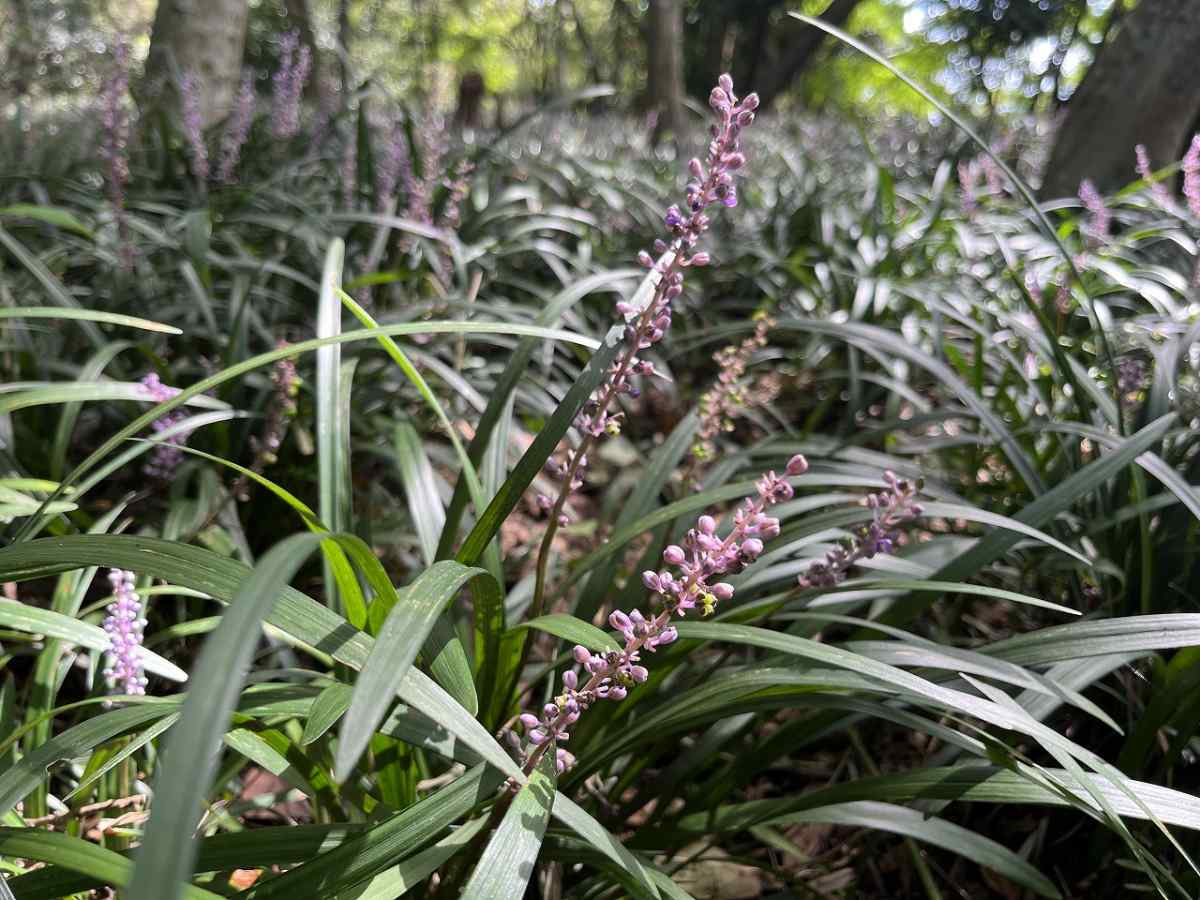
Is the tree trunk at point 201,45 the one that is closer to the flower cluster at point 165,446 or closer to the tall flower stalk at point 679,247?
the flower cluster at point 165,446

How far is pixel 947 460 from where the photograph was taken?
256 cm

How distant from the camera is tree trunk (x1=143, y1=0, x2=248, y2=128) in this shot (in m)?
4.32

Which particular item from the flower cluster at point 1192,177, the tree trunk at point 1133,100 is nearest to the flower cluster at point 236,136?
the flower cluster at point 1192,177

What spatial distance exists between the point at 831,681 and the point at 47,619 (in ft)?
3.29

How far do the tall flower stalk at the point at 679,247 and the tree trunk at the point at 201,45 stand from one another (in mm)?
4153

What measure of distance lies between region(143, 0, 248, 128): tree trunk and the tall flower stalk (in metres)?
4.15

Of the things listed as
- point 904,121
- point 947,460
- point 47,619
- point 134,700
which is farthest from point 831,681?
point 904,121

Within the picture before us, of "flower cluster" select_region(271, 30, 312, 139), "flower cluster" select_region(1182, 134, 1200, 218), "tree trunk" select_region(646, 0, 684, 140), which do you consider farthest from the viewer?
"tree trunk" select_region(646, 0, 684, 140)

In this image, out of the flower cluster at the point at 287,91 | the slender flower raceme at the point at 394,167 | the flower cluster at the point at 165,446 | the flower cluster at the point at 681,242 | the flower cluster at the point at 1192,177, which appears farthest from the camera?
the flower cluster at the point at 287,91

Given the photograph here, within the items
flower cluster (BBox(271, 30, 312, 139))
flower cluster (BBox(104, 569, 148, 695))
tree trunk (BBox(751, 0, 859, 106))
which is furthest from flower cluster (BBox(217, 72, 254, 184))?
tree trunk (BBox(751, 0, 859, 106))

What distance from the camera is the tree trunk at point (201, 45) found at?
4324 mm

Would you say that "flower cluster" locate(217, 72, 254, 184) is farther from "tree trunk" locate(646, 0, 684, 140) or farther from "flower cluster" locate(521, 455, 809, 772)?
"tree trunk" locate(646, 0, 684, 140)

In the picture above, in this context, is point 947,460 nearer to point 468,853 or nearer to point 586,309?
point 586,309

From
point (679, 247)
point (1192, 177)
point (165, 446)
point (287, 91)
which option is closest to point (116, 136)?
point (165, 446)
